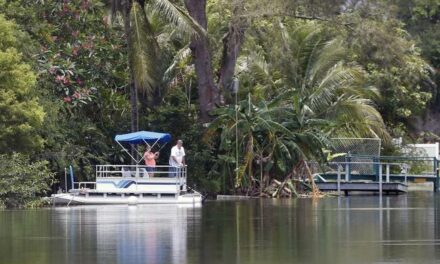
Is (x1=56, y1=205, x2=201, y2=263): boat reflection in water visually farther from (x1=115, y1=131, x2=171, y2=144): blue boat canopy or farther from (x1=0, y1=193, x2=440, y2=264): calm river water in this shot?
(x1=115, y1=131, x2=171, y2=144): blue boat canopy

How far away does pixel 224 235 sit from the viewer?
781 inches

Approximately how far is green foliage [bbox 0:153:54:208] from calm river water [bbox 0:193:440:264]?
1.94 metres

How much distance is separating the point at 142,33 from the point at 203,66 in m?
3.79

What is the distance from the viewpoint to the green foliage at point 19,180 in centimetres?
3195

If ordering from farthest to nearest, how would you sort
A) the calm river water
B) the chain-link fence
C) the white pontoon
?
1. the chain-link fence
2. the white pontoon
3. the calm river water

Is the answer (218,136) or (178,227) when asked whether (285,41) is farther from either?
(178,227)

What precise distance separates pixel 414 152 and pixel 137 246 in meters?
34.2

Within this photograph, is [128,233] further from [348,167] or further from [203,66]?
[348,167]

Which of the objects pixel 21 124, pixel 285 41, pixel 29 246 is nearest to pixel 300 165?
pixel 285 41

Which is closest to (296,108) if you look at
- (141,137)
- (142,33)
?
(142,33)

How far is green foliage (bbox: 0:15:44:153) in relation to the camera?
31.9m

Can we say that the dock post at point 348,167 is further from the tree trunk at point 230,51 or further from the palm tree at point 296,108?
the tree trunk at point 230,51

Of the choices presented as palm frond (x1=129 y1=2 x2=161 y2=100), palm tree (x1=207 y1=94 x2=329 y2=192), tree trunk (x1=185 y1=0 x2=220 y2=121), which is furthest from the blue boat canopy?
tree trunk (x1=185 y1=0 x2=220 y2=121)

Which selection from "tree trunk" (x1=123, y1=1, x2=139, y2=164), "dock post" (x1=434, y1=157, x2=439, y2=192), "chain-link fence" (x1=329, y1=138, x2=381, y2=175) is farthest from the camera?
"dock post" (x1=434, y1=157, x2=439, y2=192)
